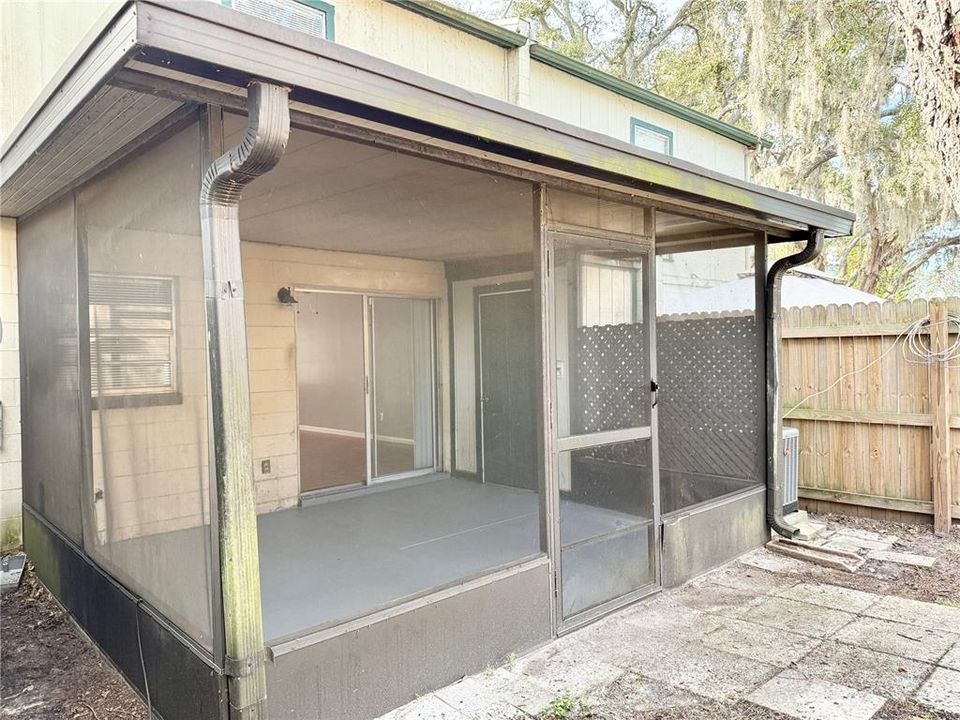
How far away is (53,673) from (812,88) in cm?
1050

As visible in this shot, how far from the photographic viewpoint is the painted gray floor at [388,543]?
132 inches

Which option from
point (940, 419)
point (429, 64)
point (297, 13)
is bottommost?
point (940, 419)

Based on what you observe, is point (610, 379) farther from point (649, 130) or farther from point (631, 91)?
point (649, 130)

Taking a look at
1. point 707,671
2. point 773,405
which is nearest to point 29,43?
point 707,671

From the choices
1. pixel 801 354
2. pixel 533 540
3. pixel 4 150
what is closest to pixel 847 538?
pixel 801 354

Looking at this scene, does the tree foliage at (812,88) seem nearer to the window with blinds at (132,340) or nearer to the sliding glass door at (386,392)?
the sliding glass door at (386,392)

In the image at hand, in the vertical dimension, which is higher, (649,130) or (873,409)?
(649,130)

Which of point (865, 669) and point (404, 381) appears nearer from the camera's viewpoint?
point (865, 669)

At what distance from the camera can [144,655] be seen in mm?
2766

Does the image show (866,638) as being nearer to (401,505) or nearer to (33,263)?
(401,505)

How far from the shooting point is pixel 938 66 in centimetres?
260

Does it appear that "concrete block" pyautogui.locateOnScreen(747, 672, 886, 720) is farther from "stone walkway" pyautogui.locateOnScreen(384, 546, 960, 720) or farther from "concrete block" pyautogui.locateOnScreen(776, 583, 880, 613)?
"concrete block" pyautogui.locateOnScreen(776, 583, 880, 613)

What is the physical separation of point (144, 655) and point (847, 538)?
4.80 meters

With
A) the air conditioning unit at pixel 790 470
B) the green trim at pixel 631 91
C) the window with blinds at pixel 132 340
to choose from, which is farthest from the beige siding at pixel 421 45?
the air conditioning unit at pixel 790 470
